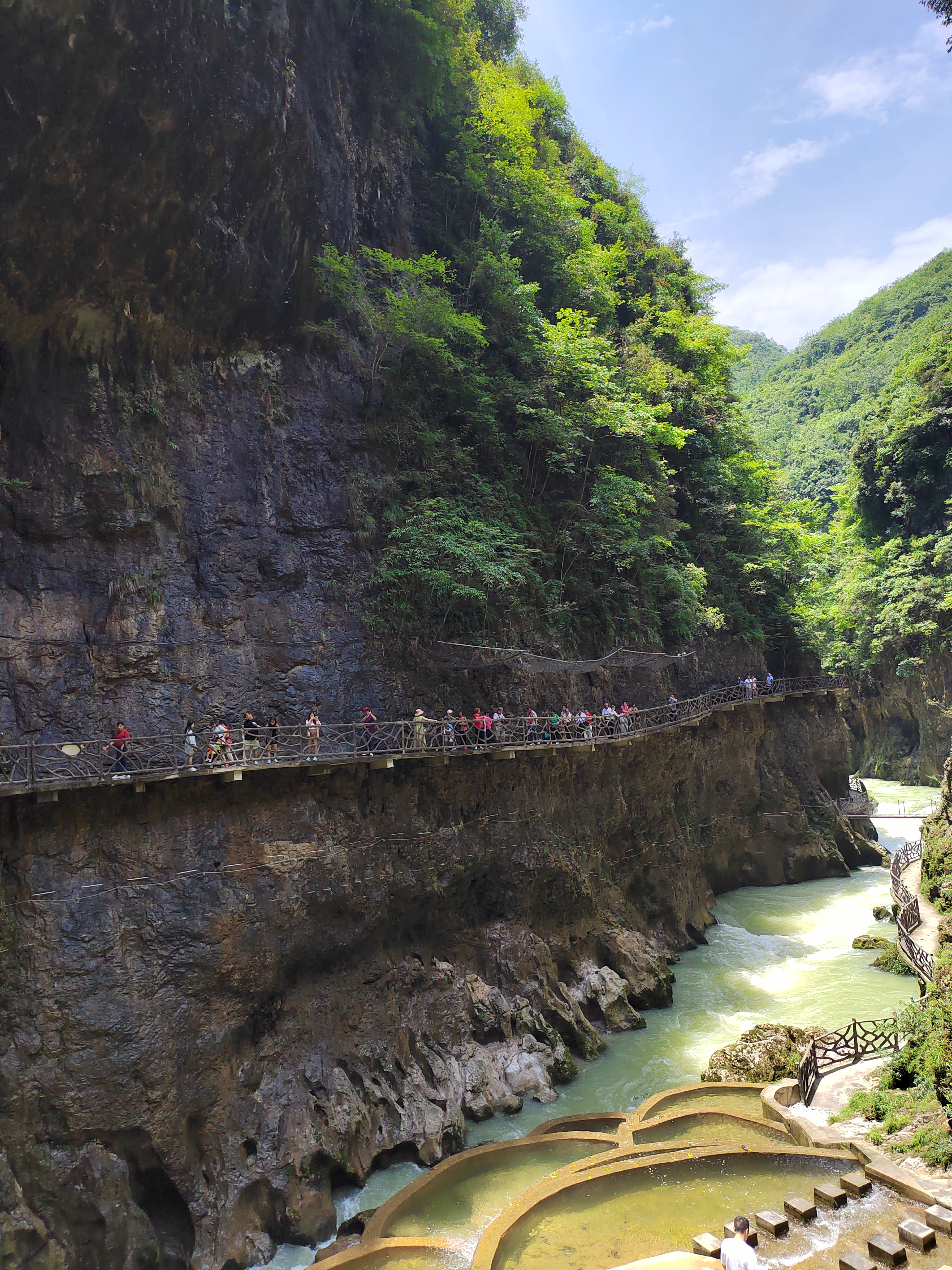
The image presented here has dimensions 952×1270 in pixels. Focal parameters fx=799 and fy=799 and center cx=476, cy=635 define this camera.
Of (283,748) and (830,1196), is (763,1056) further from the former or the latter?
(283,748)

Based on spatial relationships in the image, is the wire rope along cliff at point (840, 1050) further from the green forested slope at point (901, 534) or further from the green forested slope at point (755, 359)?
the green forested slope at point (755, 359)

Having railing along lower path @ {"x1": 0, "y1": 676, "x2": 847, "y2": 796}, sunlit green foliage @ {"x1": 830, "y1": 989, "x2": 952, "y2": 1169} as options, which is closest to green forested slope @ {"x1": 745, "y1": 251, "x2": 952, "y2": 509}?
railing along lower path @ {"x1": 0, "y1": 676, "x2": 847, "y2": 796}

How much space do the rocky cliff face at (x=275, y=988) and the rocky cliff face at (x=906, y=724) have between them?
1133 inches

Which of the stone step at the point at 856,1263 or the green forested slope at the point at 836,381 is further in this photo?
the green forested slope at the point at 836,381

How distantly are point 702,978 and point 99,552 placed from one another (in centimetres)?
1919

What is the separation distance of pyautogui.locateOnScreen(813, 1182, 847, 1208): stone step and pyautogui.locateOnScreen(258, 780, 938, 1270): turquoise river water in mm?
6385

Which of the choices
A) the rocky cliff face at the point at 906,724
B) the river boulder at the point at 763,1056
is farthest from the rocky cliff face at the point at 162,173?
the rocky cliff face at the point at 906,724

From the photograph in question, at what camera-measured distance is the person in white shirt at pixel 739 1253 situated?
732 cm

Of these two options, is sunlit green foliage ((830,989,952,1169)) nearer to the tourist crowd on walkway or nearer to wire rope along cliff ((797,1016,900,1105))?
wire rope along cliff ((797,1016,900,1105))

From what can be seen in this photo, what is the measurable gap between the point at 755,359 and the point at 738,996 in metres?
108

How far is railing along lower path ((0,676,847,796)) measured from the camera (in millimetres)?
12719

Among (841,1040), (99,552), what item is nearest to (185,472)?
(99,552)

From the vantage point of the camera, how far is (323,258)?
19.8m

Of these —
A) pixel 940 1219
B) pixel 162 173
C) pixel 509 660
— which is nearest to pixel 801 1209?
pixel 940 1219
